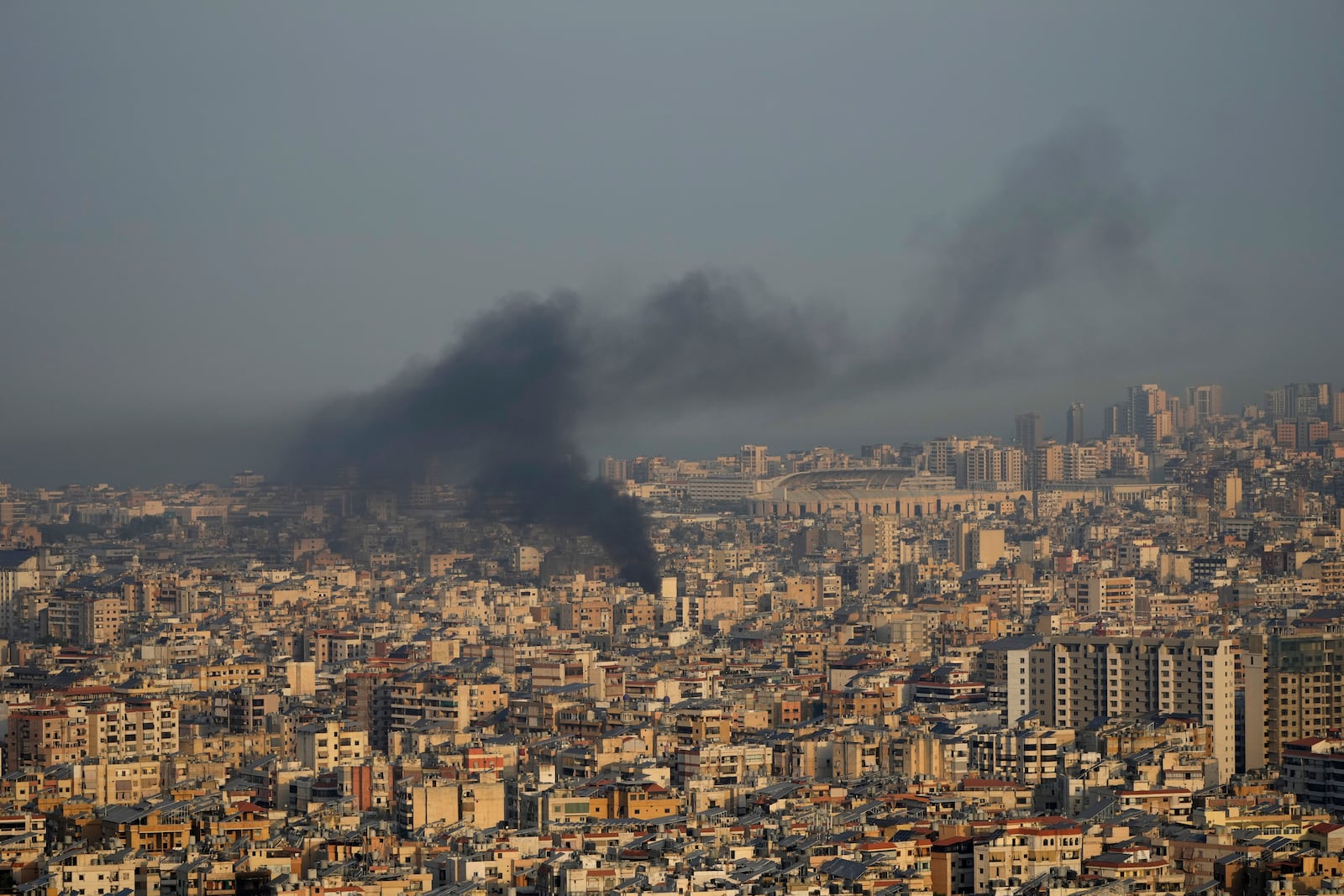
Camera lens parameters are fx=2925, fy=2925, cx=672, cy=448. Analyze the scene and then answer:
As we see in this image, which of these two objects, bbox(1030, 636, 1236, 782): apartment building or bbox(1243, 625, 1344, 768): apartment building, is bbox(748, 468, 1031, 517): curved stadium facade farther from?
bbox(1243, 625, 1344, 768): apartment building

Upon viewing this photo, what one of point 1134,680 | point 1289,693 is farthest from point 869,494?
point 1289,693

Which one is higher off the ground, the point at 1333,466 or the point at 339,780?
the point at 1333,466

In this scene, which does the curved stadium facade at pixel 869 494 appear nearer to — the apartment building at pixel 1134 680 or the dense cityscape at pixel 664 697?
the dense cityscape at pixel 664 697

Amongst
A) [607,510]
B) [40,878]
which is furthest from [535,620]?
[40,878]

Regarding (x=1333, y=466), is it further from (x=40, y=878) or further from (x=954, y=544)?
(x=40, y=878)

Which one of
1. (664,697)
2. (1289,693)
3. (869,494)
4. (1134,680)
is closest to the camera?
(1289,693)

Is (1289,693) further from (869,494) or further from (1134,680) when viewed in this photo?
(869,494)

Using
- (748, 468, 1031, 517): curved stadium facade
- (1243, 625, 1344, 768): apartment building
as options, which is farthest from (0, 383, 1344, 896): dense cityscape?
(748, 468, 1031, 517): curved stadium facade

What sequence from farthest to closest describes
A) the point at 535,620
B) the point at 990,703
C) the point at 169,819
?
the point at 535,620, the point at 990,703, the point at 169,819
